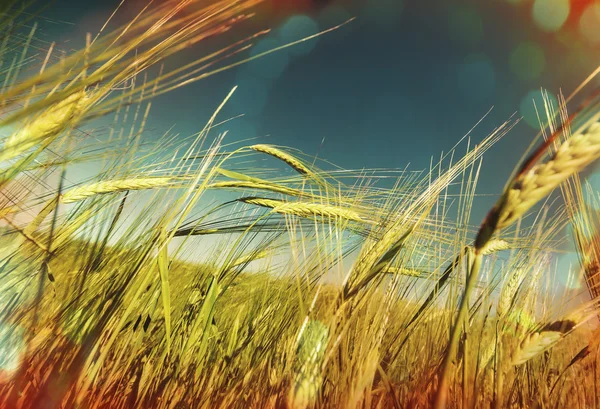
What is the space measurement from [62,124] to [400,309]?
2.34ft

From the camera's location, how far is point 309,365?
0.61 m

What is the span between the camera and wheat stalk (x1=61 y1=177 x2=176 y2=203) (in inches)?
35.3

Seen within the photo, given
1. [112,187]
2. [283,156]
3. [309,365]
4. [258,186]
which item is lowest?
[309,365]

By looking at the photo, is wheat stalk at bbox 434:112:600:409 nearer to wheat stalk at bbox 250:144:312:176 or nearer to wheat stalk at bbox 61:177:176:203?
wheat stalk at bbox 61:177:176:203

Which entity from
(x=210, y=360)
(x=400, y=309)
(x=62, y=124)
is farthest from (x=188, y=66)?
(x=210, y=360)

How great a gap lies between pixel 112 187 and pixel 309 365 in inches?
24.0

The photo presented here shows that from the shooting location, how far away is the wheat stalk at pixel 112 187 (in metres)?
0.90

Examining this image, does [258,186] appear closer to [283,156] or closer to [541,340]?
[283,156]

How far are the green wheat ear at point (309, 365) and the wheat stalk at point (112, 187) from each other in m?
0.50

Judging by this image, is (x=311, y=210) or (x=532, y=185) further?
(x=311, y=210)

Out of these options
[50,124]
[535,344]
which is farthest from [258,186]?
[535,344]

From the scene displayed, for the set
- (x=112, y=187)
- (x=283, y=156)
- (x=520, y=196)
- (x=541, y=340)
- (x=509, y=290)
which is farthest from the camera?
(x=283, y=156)

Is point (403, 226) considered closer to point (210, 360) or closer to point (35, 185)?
point (210, 360)

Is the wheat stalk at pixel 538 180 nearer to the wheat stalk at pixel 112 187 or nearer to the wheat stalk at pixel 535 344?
the wheat stalk at pixel 535 344
